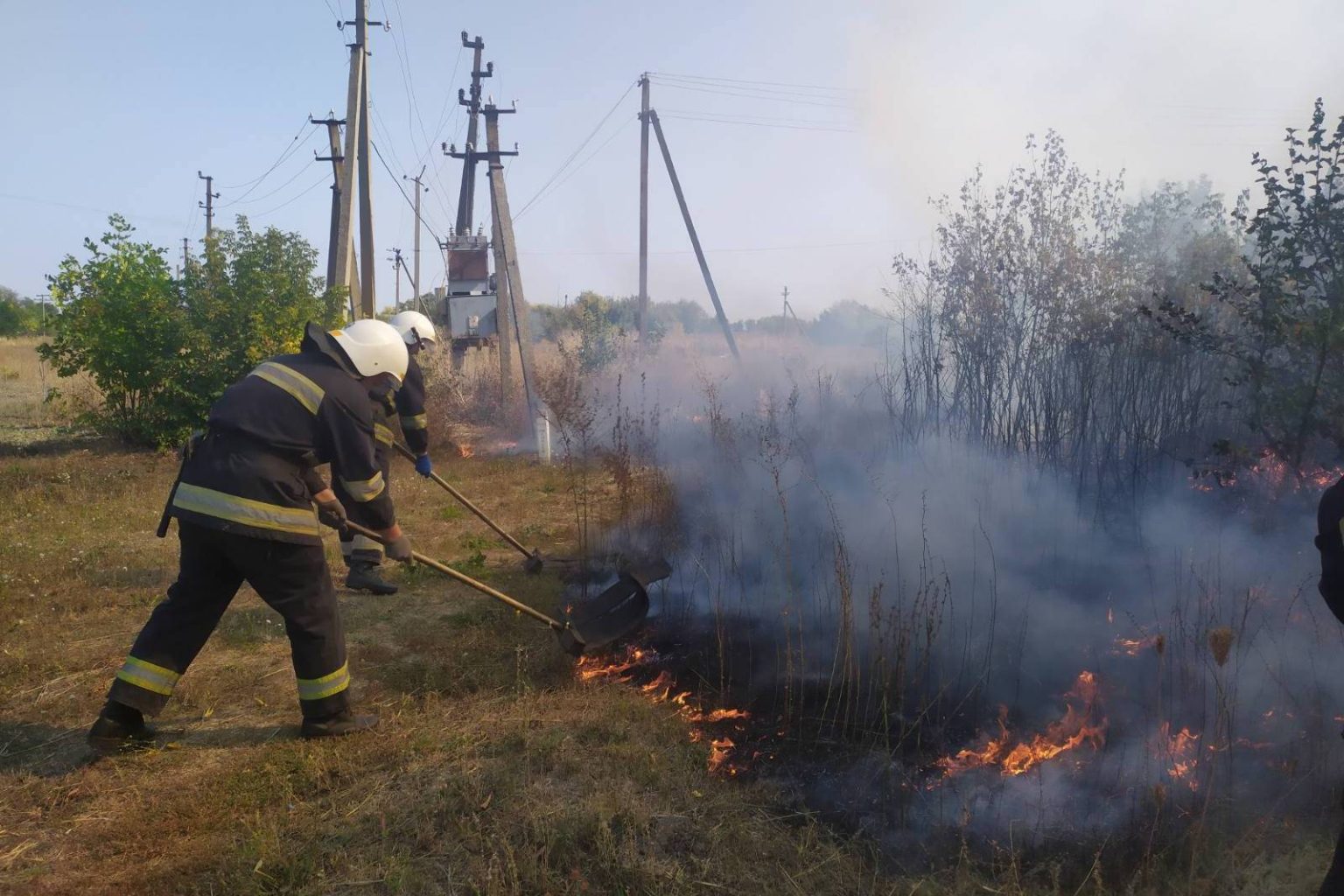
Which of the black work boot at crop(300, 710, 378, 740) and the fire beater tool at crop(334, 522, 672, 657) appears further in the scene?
the fire beater tool at crop(334, 522, 672, 657)

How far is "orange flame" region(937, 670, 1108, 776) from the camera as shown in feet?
12.2

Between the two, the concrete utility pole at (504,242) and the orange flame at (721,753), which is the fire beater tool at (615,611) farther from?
the concrete utility pole at (504,242)

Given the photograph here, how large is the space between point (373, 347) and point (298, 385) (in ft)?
1.51

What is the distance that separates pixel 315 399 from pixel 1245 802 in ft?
13.8

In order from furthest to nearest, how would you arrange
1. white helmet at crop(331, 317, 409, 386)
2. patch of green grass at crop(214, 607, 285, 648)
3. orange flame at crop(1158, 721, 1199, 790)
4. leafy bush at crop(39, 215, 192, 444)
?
leafy bush at crop(39, 215, 192, 444) → patch of green grass at crop(214, 607, 285, 648) → white helmet at crop(331, 317, 409, 386) → orange flame at crop(1158, 721, 1199, 790)

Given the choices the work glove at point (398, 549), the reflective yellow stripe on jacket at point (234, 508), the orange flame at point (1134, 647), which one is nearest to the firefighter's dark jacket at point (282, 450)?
the reflective yellow stripe on jacket at point (234, 508)

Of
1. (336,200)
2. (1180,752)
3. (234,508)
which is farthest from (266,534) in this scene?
(336,200)

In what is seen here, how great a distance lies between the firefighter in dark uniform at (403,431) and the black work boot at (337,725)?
2075 millimetres

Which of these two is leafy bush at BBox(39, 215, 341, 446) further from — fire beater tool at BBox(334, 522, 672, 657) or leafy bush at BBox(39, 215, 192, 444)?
fire beater tool at BBox(334, 522, 672, 657)

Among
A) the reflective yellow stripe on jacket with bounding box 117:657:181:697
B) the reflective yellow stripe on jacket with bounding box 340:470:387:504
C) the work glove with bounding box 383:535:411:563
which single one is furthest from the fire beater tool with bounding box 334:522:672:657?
A: the reflective yellow stripe on jacket with bounding box 117:657:181:697

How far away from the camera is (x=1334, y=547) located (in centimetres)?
241

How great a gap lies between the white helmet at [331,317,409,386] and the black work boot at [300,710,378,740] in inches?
63.7

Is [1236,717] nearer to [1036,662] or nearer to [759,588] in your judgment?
[1036,662]

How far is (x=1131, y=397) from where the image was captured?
22.6 feet
